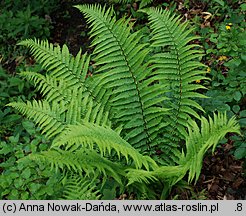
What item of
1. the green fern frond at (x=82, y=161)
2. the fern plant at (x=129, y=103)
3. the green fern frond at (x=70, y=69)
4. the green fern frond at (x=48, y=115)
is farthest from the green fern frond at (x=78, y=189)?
the green fern frond at (x=70, y=69)

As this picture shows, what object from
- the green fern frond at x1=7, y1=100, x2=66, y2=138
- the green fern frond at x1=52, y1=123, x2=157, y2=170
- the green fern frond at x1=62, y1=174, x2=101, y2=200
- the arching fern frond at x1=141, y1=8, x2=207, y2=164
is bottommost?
the green fern frond at x1=62, y1=174, x2=101, y2=200

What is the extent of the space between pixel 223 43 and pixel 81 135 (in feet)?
6.16

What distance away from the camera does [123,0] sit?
4.75 meters

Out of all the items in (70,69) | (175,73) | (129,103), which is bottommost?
(129,103)

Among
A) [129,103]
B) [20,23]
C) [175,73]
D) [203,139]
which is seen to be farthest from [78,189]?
[20,23]

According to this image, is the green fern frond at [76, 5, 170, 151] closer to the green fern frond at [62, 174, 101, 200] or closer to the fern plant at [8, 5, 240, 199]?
the fern plant at [8, 5, 240, 199]

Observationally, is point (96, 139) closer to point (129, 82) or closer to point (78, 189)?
point (78, 189)

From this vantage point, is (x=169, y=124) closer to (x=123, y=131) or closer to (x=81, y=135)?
(x=123, y=131)

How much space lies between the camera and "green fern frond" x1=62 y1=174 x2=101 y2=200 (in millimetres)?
2992

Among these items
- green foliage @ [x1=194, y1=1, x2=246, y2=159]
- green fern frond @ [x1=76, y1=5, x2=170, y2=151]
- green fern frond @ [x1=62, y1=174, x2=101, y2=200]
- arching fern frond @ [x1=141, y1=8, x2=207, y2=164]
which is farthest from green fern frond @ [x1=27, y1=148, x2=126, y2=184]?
green foliage @ [x1=194, y1=1, x2=246, y2=159]

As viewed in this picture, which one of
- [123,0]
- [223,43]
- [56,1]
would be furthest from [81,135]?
[56,1]

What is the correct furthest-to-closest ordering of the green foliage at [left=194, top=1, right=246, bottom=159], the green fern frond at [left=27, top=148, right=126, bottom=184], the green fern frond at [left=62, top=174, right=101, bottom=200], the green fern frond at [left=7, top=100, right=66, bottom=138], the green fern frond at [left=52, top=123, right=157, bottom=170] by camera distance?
the green foliage at [left=194, top=1, right=246, bottom=159] < the green fern frond at [left=7, top=100, right=66, bottom=138] < the green fern frond at [left=62, top=174, right=101, bottom=200] < the green fern frond at [left=27, top=148, right=126, bottom=184] < the green fern frond at [left=52, top=123, right=157, bottom=170]

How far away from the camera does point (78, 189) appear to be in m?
3.04

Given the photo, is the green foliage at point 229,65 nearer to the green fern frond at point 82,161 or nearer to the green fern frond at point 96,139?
the green fern frond at point 96,139
